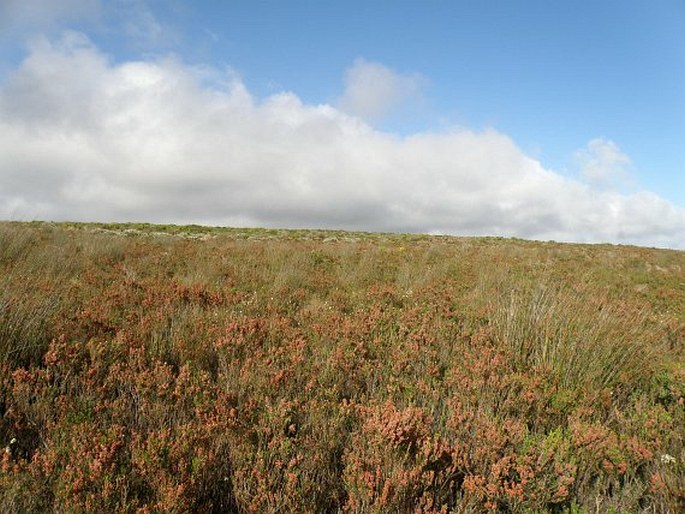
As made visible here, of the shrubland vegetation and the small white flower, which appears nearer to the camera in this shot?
the shrubland vegetation

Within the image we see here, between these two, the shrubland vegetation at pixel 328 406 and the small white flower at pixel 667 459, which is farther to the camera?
the small white flower at pixel 667 459

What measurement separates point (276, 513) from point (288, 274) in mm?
6664

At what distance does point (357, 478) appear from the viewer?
2.34 m

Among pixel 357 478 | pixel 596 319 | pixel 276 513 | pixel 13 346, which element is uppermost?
pixel 596 319

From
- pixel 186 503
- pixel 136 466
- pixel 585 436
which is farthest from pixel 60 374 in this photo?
pixel 585 436

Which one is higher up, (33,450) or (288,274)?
(288,274)

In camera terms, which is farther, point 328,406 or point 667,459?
point 328,406

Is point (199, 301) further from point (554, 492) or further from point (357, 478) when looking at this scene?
point (554, 492)

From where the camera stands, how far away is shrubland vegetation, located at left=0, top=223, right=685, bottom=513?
2.30m

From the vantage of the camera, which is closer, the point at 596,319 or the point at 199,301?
the point at 596,319

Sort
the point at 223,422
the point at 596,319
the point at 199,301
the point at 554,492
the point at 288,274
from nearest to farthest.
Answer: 1. the point at 554,492
2. the point at 223,422
3. the point at 596,319
4. the point at 199,301
5. the point at 288,274

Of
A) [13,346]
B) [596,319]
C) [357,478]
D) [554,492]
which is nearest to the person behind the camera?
[357,478]

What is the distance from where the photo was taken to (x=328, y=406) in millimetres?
3098

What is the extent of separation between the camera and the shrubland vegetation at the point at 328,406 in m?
2.30
